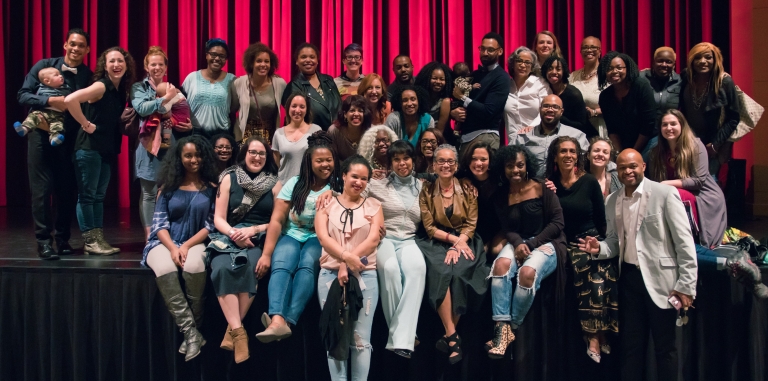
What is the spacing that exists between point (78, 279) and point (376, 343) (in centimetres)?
167

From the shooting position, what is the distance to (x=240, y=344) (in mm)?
4020

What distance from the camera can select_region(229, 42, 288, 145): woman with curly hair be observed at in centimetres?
499

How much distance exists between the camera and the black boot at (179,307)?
4094 millimetres

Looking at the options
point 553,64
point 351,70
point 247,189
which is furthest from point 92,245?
point 553,64

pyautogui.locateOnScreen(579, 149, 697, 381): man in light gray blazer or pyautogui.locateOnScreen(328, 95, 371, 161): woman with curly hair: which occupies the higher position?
pyautogui.locateOnScreen(328, 95, 371, 161): woman with curly hair

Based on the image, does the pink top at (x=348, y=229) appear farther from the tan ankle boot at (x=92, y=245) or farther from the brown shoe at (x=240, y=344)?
the tan ankle boot at (x=92, y=245)

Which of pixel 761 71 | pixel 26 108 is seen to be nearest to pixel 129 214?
pixel 26 108

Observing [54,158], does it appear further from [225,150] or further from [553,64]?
[553,64]

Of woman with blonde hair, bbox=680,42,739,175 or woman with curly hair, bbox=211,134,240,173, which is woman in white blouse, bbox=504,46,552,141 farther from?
woman with curly hair, bbox=211,134,240,173

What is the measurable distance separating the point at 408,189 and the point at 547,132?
91cm

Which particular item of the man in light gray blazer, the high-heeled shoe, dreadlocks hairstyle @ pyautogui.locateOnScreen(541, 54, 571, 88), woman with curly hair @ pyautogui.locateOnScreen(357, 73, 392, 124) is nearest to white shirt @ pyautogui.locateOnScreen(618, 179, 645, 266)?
the man in light gray blazer

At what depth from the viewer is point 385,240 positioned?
4.25 m

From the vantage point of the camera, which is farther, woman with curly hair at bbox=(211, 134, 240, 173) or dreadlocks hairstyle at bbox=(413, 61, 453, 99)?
dreadlocks hairstyle at bbox=(413, 61, 453, 99)

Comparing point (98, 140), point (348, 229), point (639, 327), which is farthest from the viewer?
point (98, 140)
